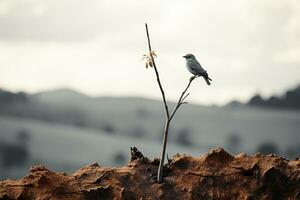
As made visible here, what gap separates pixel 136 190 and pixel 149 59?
2193 millimetres

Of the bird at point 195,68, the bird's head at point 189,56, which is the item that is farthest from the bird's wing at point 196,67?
the bird's head at point 189,56

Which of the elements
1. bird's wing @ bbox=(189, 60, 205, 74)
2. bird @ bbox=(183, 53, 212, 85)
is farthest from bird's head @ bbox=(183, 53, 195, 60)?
bird's wing @ bbox=(189, 60, 205, 74)

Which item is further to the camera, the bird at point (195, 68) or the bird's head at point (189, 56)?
the bird's head at point (189, 56)

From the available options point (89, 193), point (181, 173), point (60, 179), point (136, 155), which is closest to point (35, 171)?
point (60, 179)

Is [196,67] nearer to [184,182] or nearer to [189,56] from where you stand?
[189,56]

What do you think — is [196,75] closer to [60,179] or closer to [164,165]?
[164,165]

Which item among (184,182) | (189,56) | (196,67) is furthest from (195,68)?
(184,182)

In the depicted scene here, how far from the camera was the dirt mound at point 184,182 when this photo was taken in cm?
769

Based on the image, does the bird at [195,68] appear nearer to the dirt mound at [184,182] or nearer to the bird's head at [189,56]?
the bird's head at [189,56]

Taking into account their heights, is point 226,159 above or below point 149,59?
below

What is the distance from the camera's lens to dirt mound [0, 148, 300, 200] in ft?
25.2

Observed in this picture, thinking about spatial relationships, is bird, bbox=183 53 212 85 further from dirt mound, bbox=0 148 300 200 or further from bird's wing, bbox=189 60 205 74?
dirt mound, bbox=0 148 300 200

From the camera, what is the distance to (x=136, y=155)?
8.15 metres

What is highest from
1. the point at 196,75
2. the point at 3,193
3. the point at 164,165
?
the point at 196,75
